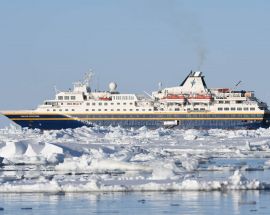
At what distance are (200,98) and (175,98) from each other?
84.2 inches

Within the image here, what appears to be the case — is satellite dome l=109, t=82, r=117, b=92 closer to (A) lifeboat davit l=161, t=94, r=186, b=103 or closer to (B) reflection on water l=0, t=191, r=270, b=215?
(A) lifeboat davit l=161, t=94, r=186, b=103

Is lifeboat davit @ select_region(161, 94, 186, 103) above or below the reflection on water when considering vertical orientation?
A: above

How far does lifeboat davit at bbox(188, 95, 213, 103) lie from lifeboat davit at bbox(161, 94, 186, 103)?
1.98ft

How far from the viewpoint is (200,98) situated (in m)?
80.9

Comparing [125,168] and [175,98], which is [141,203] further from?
[175,98]

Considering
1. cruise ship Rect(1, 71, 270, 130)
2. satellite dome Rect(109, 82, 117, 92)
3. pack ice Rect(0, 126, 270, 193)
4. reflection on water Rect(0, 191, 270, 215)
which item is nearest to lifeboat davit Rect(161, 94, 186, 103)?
cruise ship Rect(1, 71, 270, 130)

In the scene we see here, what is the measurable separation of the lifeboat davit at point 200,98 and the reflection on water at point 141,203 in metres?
57.2

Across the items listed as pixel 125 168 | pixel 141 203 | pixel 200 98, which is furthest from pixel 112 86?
pixel 141 203

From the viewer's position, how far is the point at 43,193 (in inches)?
941

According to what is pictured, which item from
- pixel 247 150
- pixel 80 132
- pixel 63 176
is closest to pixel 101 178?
pixel 63 176

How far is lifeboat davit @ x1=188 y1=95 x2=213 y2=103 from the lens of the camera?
8062 centimetres

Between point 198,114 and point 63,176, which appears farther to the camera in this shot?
point 198,114

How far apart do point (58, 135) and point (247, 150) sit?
1479 centimetres

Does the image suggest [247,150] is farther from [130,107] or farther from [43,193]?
[130,107]
